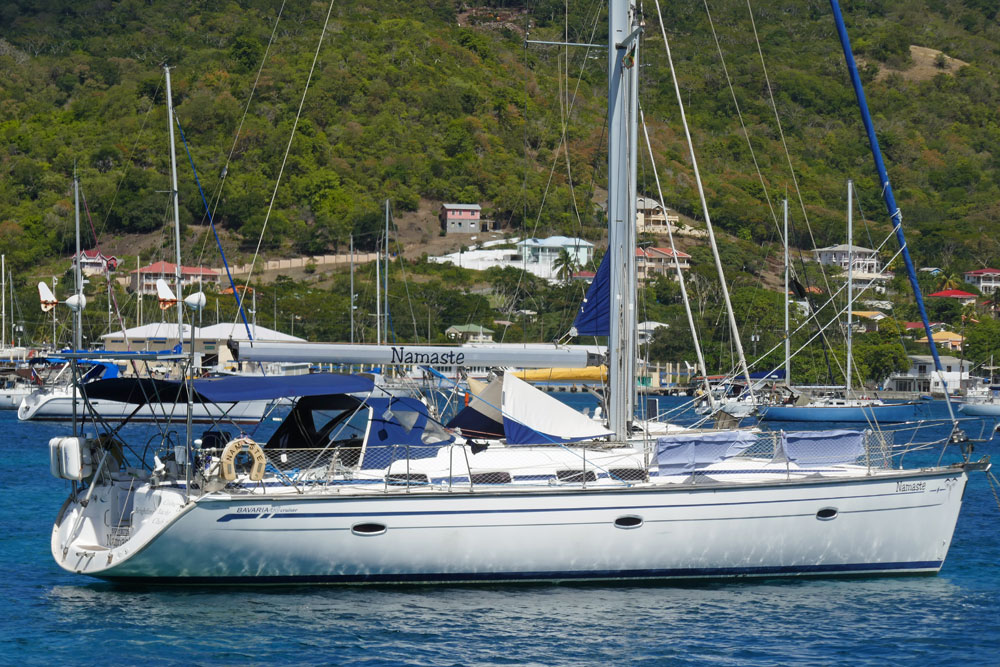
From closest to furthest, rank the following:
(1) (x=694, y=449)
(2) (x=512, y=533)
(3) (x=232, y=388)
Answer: (2) (x=512, y=533) < (1) (x=694, y=449) < (3) (x=232, y=388)

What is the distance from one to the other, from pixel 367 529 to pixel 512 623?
248 cm

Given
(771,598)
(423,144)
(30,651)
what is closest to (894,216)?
(771,598)

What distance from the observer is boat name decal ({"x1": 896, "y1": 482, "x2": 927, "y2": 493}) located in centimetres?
1747

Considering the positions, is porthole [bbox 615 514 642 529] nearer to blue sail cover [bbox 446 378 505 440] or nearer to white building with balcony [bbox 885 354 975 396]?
blue sail cover [bbox 446 378 505 440]

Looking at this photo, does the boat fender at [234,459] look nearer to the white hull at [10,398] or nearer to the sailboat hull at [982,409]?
the white hull at [10,398]

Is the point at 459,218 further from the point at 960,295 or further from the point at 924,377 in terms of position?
the point at 924,377

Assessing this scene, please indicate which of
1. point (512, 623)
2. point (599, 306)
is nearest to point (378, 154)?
point (599, 306)

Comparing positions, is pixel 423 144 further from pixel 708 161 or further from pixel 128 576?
pixel 128 576

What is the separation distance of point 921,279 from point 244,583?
14160cm

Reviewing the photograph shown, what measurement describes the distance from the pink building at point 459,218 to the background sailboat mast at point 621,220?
5458 inches

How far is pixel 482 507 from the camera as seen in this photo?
16.7 meters

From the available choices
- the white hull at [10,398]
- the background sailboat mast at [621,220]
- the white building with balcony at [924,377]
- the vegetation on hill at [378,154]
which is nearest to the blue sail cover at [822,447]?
the background sailboat mast at [621,220]

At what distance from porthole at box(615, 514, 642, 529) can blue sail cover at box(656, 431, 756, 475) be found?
3.26 ft

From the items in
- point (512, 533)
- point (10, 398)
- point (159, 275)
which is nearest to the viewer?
point (512, 533)
